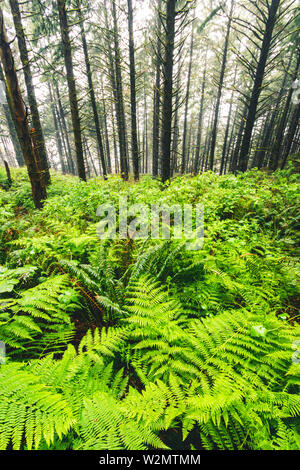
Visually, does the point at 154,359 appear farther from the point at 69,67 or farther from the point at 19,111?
the point at 69,67

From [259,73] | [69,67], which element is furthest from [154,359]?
[69,67]

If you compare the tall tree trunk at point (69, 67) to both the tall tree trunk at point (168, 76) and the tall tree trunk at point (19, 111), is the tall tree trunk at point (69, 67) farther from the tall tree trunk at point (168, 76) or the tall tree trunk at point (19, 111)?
the tall tree trunk at point (168, 76)

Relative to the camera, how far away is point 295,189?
3.75m

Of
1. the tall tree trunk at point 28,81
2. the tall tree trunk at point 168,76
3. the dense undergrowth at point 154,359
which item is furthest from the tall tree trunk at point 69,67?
the dense undergrowth at point 154,359

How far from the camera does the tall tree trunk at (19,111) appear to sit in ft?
13.9

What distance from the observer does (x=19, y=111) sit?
4.63 m

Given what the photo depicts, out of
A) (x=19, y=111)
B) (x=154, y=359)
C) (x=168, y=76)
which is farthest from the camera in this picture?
(x=168, y=76)

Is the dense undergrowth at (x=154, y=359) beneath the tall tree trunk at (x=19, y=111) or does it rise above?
beneath

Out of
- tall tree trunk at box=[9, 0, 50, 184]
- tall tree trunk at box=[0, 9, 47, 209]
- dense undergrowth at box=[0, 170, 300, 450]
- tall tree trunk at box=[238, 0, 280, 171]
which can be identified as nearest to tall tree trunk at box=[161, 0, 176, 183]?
tall tree trunk at box=[238, 0, 280, 171]

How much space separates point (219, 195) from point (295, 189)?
1.42 m

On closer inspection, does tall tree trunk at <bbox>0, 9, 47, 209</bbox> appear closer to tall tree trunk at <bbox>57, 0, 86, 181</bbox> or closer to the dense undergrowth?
the dense undergrowth

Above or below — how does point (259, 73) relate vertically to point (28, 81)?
below
